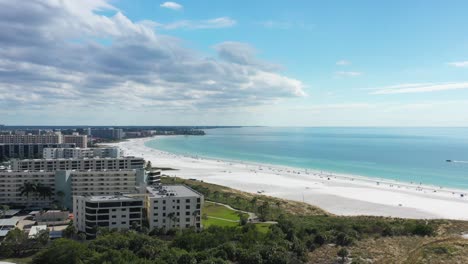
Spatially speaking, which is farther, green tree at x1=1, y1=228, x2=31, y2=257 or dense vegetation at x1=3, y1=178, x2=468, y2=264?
green tree at x1=1, y1=228, x2=31, y2=257

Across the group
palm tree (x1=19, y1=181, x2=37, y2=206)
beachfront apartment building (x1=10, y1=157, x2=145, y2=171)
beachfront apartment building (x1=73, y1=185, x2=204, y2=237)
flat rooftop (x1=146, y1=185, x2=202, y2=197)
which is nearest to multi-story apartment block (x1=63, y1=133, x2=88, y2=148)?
beachfront apartment building (x1=10, y1=157, x2=145, y2=171)

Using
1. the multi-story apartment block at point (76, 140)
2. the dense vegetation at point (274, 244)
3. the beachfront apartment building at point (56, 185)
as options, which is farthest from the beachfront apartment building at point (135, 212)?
the multi-story apartment block at point (76, 140)

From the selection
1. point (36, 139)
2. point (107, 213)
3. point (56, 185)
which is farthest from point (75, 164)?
point (36, 139)

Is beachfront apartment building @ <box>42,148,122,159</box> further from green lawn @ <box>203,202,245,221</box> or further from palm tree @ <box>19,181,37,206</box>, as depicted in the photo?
green lawn @ <box>203,202,245,221</box>

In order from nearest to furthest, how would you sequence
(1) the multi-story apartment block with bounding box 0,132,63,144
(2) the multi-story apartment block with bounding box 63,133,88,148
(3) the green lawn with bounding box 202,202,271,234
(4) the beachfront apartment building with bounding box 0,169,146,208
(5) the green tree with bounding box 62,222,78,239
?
(5) the green tree with bounding box 62,222,78,239
(3) the green lawn with bounding box 202,202,271,234
(4) the beachfront apartment building with bounding box 0,169,146,208
(1) the multi-story apartment block with bounding box 0,132,63,144
(2) the multi-story apartment block with bounding box 63,133,88,148

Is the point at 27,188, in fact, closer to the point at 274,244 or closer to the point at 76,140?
the point at 274,244

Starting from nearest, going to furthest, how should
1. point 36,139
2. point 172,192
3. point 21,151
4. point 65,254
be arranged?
point 65,254 < point 172,192 < point 21,151 < point 36,139
